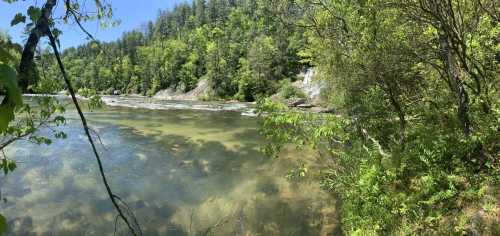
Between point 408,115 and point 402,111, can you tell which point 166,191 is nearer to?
point 402,111

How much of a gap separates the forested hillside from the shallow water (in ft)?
56.5

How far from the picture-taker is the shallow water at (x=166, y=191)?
899 cm

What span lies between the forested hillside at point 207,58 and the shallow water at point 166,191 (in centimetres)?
1722

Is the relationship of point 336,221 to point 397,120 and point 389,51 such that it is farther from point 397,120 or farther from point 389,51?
point 389,51

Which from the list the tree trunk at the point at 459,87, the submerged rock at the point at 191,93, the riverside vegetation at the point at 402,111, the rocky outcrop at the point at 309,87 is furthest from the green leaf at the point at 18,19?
the submerged rock at the point at 191,93

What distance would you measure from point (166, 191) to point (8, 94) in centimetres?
1120

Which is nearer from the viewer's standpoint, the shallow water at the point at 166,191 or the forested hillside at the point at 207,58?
the shallow water at the point at 166,191

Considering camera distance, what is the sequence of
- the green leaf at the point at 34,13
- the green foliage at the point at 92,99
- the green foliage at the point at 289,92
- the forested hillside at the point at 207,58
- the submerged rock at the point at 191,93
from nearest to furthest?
the green leaf at the point at 34,13, the green foliage at the point at 92,99, the green foliage at the point at 289,92, the forested hillside at the point at 207,58, the submerged rock at the point at 191,93

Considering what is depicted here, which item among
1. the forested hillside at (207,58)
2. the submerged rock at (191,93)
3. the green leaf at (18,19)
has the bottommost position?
the submerged rock at (191,93)

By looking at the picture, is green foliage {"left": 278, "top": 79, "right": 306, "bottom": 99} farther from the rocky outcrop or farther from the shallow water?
the shallow water

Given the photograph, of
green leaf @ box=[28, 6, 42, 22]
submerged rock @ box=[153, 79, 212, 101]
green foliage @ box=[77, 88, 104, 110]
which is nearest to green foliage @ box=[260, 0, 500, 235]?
green foliage @ box=[77, 88, 104, 110]

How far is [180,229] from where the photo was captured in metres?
→ 8.83

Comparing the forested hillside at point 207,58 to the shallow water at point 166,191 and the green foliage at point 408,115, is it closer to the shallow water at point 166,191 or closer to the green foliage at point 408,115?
the shallow water at point 166,191

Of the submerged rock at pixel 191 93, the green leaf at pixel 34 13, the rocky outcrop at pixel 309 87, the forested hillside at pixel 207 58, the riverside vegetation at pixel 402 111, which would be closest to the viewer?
the green leaf at pixel 34 13
